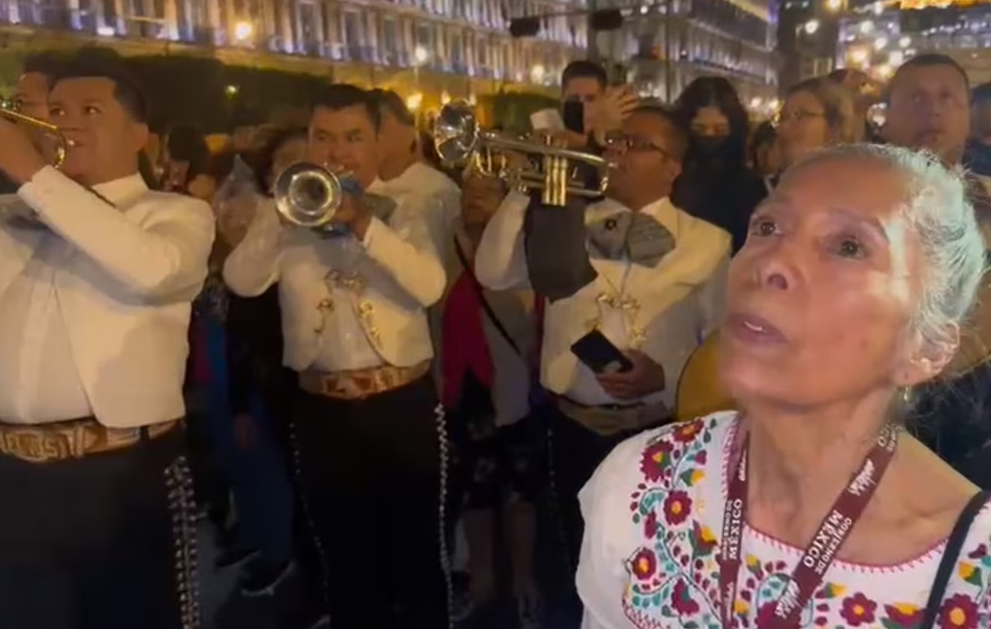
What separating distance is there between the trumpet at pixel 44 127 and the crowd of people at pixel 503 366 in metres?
0.03

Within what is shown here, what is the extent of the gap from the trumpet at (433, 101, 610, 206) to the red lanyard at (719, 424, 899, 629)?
1.55 meters

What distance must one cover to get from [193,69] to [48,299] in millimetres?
1232

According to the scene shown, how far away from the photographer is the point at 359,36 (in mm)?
3672

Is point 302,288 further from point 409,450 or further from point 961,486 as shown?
point 961,486

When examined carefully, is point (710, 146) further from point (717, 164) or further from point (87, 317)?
point (87, 317)

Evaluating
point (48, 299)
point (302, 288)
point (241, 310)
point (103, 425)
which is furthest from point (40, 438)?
point (241, 310)

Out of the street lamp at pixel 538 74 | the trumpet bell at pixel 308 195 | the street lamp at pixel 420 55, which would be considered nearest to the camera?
the trumpet bell at pixel 308 195

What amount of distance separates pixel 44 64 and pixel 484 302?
1.37 meters

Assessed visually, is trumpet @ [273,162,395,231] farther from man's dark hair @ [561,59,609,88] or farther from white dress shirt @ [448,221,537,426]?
man's dark hair @ [561,59,609,88]

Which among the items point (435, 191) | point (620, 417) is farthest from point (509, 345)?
point (620, 417)

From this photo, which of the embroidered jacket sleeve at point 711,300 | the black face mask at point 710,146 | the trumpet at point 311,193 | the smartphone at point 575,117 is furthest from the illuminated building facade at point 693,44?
the trumpet at point 311,193

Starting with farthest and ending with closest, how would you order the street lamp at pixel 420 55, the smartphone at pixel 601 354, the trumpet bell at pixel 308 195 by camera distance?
1. the street lamp at pixel 420 55
2. the trumpet bell at pixel 308 195
3. the smartphone at pixel 601 354

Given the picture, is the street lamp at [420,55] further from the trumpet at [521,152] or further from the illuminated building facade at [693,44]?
the trumpet at [521,152]

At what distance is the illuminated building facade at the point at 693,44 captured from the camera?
3.60m
